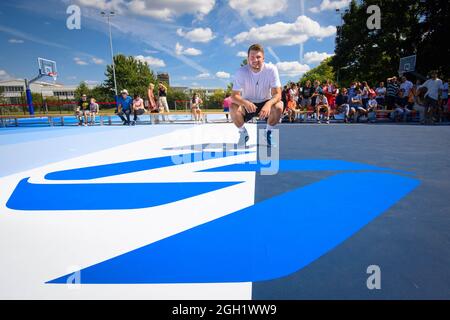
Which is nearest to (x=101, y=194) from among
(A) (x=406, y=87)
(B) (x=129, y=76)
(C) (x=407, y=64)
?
(A) (x=406, y=87)

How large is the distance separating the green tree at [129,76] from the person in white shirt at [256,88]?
151 ft

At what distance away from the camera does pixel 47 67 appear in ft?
91.8

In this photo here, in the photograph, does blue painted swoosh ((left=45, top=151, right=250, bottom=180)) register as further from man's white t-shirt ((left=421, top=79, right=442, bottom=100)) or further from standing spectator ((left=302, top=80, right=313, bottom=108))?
standing spectator ((left=302, top=80, right=313, bottom=108))

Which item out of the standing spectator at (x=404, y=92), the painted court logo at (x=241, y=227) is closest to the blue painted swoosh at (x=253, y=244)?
the painted court logo at (x=241, y=227)

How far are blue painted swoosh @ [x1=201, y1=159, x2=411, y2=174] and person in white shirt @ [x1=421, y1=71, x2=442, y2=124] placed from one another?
7862mm

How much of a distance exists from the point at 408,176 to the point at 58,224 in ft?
11.1

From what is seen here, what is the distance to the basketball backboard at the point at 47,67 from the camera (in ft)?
87.2

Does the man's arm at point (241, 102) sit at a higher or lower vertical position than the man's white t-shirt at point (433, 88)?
lower

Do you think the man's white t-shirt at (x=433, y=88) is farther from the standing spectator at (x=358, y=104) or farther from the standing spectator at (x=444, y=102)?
the standing spectator at (x=358, y=104)

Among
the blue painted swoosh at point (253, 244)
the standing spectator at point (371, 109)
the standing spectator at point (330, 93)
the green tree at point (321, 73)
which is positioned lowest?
the blue painted swoosh at point (253, 244)

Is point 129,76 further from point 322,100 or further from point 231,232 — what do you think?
point 231,232

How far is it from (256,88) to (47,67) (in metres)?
32.0

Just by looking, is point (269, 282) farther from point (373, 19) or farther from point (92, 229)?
point (373, 19)

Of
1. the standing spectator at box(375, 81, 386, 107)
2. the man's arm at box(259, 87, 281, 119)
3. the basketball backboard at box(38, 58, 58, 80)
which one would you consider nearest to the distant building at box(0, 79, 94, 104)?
the basketball backboard at box(38, 58, 58, 80)
